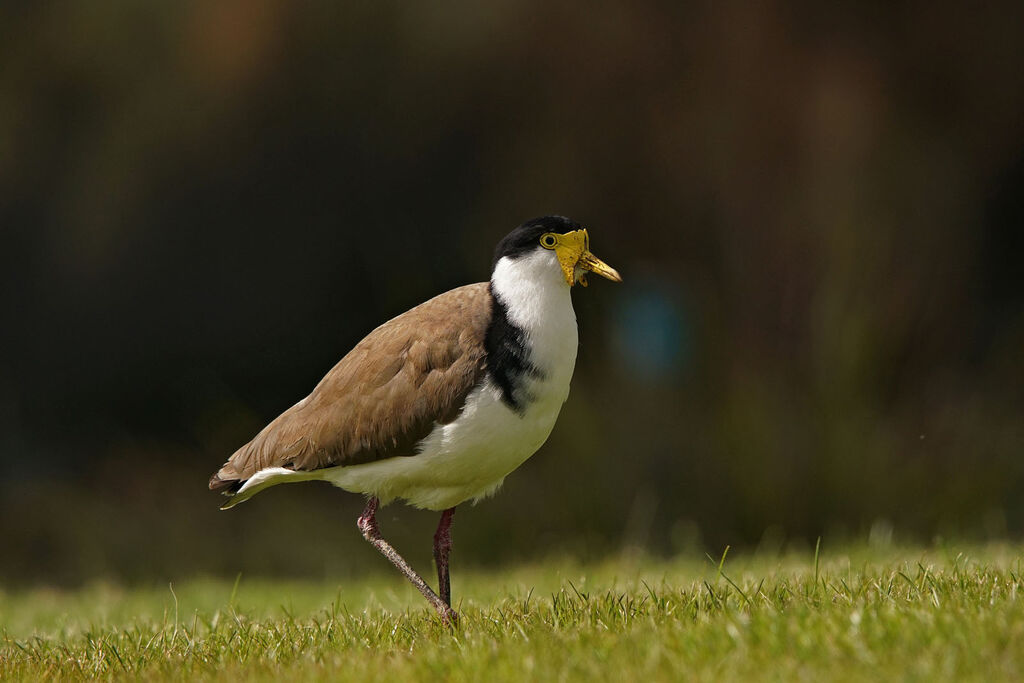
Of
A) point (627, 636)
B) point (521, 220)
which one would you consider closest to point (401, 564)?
point (627, 636)

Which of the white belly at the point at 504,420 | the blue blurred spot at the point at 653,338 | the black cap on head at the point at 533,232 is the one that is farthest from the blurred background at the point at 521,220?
the black cap on head at the point at 533,232

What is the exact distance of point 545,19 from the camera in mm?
10914

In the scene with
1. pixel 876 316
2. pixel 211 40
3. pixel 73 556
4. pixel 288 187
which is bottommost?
pixel 73 556

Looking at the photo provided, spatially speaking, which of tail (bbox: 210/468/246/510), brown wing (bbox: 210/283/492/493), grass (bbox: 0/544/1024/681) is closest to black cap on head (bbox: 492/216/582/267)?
brown wing (bbox: 210/283/492/493)

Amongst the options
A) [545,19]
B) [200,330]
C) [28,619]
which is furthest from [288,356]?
[28,619]

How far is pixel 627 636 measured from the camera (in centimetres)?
371

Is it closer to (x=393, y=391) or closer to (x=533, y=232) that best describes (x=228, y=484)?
(x=393, y=391)

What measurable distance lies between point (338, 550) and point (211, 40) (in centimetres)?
505

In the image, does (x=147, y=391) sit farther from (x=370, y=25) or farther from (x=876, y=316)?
(x=876, y=316)

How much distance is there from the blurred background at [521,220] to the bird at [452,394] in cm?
349

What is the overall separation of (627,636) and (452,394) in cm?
121

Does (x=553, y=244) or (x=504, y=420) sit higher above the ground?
(x=553, y=244)

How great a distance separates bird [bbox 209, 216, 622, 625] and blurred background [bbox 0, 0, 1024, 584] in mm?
3492

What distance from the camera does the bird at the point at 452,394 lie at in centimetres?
451
